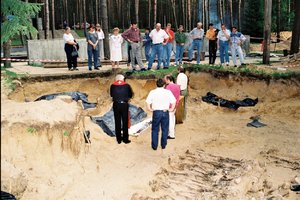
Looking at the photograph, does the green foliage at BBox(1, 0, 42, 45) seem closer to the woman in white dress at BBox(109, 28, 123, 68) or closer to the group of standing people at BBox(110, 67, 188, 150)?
the woman in white dress at BBox(109, 28, 123, 68)

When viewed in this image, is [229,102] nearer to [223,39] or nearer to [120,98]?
[223,39]

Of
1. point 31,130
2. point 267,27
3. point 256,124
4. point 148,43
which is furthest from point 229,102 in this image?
point 31,130

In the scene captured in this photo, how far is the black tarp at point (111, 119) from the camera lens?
38.8 ft

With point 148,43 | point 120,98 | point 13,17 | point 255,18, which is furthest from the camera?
point 255,18

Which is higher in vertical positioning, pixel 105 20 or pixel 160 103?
pixel 105 20

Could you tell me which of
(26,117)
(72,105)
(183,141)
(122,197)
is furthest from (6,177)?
(183,141)

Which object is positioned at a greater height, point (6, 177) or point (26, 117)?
point (26, 117)

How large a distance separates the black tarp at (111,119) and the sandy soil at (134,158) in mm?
249

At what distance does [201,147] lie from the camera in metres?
11.6

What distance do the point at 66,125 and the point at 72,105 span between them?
1.09 metres

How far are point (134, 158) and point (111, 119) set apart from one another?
2.44 metres

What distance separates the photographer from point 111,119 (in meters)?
12.3

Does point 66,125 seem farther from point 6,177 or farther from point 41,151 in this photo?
point 6,177

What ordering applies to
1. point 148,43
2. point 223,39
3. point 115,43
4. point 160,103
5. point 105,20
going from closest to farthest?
point 160,103
point 115,43
point 148,43
point 223,39
point 105,20
